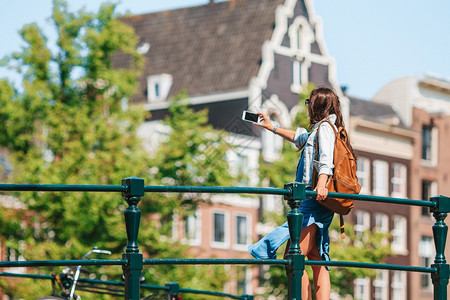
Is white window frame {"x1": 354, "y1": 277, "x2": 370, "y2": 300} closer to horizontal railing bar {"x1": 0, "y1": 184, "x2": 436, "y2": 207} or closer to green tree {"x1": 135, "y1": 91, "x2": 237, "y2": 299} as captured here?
green tree {"x1": 135, "y1": 91, "x2": 237, "y2": 299}

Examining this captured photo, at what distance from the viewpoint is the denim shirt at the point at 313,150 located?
6.77 m

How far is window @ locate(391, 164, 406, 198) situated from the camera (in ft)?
158

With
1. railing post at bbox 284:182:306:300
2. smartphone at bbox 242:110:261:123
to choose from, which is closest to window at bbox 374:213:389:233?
smartphone at bbox 242:110:261:123

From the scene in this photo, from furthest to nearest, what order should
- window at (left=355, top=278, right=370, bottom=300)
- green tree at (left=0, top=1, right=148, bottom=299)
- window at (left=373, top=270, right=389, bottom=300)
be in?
window at (left=373, top=270, right=389, bottom=300), window at (left=355, top=278, right=370, bottom=300), green tree at (left=0, top=1, right=148, bottom=299)

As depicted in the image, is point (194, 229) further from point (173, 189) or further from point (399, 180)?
point (173, 189)

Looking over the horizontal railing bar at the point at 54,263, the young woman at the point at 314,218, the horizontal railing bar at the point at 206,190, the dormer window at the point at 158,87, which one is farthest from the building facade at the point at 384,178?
the horizontal railing bar at the point at 54,263

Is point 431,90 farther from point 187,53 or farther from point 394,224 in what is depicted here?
point 187,53

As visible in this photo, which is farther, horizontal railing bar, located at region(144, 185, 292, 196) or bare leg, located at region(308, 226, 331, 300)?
A: bare leg, located at region(308, 226, 331, 300)

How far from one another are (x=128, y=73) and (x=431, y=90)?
927 inches

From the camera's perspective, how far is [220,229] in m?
41.5

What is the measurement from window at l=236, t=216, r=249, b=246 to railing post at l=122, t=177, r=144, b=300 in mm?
35633

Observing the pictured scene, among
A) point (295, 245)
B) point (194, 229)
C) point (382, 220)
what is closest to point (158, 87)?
point (194, 229)

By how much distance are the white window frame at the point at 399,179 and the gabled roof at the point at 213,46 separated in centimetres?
868

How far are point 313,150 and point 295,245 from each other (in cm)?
66
